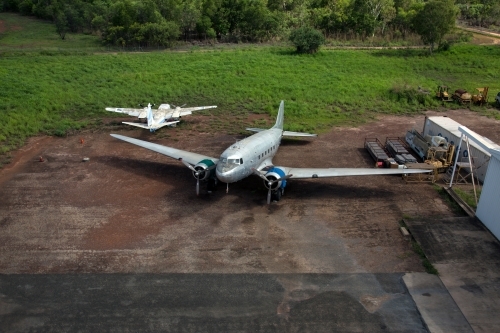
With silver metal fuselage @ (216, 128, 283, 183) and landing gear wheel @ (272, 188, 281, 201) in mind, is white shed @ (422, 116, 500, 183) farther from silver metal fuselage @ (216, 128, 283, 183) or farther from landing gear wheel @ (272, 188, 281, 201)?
silver metal fuselage @ (216, 128, 283, 183)

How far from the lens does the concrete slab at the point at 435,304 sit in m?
16.2

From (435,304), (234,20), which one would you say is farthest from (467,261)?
(234,20)

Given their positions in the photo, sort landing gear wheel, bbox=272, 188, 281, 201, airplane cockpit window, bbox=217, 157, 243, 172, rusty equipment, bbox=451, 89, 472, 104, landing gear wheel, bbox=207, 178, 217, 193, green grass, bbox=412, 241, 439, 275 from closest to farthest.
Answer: green grass, bbox=412, 241, 439, 275 → airplane cockpit window, bbox=217, 157, 243, 172 → landing gear wheel, bbox=272, 188, 281, 201 → landing gear wheel, bbox=207, 178, 217, 193 → rusty equipment, bbox=451, 89, 472, 104

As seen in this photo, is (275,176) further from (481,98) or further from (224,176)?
(481,98)

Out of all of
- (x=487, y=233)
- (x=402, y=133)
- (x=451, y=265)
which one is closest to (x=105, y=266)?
(x=451, y=265)

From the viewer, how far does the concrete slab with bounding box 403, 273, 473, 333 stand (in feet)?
53.2

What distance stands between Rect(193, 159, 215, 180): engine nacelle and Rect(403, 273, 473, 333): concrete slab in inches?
518

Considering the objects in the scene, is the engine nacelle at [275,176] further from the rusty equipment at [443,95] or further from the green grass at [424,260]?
the rusty equipment at [443,95]

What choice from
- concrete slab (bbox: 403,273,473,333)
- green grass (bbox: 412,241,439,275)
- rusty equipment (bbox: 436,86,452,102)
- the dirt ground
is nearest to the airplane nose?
the dirt ground

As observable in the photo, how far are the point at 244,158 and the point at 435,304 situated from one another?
43.2 ft

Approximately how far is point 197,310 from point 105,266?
5.72 m

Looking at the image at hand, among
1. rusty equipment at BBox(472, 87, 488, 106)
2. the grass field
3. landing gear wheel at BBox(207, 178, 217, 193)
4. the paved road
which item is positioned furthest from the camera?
rusty equipment at BBox(472, 87, 488, 106)

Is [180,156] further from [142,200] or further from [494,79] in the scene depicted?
[494,79]

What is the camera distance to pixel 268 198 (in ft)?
82.8
